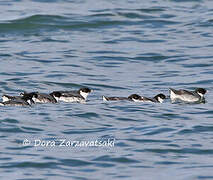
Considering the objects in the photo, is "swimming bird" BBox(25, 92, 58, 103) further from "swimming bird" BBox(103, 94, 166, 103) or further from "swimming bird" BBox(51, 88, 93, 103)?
"swimming bird" BBox(103, 94, 166, 103)

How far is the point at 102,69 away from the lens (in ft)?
87.8

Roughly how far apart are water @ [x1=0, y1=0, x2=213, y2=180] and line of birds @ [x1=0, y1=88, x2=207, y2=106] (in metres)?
0.23

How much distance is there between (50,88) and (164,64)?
552 cm

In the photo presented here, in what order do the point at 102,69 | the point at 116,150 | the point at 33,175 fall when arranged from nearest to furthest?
the point at 33,175, the point at 116,150, the point at 102,69

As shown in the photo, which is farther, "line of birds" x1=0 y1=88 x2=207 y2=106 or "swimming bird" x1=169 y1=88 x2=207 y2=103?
"swimming bird" x1=169 y1=88 x2=207 y2=103

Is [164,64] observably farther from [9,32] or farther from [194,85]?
[9,32]

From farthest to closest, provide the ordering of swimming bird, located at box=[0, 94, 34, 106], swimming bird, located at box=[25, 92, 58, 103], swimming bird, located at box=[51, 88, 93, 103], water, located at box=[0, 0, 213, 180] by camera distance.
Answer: swimming bird, located at box=[51, 88, 93, 103] < swimming bird, located at box=[25, 92, 58, 103] < swimming bird, located at box=[0, 94, 34, 106] < water, located at box=[0, 0, 213, 180]

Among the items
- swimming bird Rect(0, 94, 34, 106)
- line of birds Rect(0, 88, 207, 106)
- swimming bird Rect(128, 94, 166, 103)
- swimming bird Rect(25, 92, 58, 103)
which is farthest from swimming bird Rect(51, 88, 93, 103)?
swimming bird Rect(128, 94, 166, 103)

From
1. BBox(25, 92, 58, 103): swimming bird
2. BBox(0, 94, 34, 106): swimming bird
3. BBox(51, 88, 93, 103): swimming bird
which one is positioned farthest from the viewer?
BBox(51, 88, 93, 103): swimming bird

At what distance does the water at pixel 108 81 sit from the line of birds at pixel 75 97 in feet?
0.76

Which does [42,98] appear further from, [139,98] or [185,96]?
[185,96]

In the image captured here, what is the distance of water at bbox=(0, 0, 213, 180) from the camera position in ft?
49.1

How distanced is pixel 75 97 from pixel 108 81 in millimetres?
4060

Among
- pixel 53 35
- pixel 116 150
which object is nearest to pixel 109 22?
pixel 53 35
